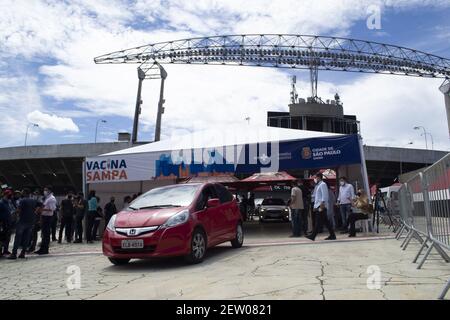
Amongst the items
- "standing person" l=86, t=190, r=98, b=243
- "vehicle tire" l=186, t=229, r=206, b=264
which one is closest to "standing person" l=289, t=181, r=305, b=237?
"vehicle tire" l=186, t=229, r=206, b=264

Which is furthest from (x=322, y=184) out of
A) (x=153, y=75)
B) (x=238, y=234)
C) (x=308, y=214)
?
(x=153, y=75)

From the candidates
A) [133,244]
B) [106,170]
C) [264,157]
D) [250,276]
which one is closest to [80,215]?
[106,170]

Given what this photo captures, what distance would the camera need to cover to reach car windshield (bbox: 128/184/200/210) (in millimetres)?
8500

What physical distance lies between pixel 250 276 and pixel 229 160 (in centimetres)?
850

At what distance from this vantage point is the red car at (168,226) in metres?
7.56

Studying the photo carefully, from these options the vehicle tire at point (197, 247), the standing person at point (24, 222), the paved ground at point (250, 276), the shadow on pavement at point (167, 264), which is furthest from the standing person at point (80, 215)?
the vehicle tire at point (197, 247)

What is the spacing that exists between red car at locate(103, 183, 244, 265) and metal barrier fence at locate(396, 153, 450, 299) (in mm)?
3831

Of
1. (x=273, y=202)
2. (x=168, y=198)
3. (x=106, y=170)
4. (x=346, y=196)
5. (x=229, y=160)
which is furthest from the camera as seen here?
(x=273, y=202)

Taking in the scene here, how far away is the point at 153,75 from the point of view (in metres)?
55.5

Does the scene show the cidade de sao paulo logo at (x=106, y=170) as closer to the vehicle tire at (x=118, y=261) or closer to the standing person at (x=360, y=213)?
the vehicle tire at (x=118, y=261)

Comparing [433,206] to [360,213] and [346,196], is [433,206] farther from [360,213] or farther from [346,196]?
[346,196]

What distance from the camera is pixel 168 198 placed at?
8.83 meters

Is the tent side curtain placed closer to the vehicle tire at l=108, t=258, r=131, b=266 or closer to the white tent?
the white tent

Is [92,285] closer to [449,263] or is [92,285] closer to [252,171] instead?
[449,263]
